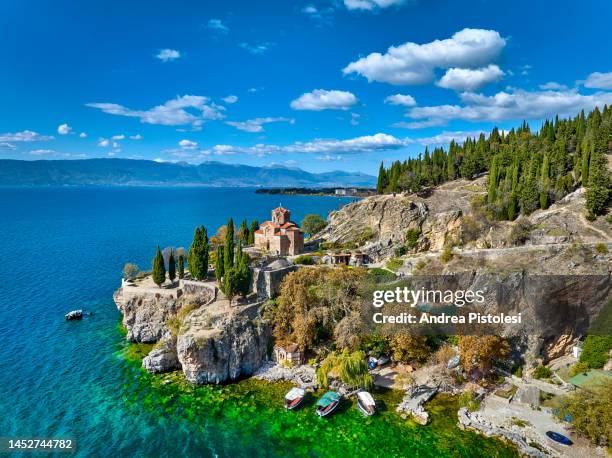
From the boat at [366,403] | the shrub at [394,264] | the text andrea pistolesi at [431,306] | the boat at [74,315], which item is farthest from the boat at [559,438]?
the boat at [74,315]

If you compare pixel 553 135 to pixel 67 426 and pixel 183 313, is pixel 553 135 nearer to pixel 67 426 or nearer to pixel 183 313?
pixel 183 313

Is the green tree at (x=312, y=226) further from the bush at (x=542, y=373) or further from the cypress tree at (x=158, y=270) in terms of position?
the bush at (x=542, y=373)

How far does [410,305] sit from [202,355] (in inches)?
813

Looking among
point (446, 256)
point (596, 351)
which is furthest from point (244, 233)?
point (596, 351)

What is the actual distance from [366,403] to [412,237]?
97.4 feet

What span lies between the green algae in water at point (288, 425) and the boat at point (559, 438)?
116 inches

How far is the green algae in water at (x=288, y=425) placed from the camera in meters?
26.6

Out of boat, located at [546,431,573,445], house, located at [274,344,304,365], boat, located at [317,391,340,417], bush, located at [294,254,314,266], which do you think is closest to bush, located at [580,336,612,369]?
boat, located at [546,431,573,445]

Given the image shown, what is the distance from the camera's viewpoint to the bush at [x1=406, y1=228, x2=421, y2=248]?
179 feet

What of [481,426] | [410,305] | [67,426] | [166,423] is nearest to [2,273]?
[67,426]

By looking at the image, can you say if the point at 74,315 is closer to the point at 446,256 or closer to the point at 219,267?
the point at 219,267

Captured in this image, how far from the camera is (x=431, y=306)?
127 feet

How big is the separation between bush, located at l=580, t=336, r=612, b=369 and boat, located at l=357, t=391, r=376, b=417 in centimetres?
2026

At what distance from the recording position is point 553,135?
240ft
